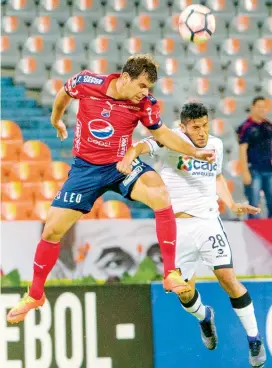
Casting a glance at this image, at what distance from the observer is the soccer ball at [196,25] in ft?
21.4

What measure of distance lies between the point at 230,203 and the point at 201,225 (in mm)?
233

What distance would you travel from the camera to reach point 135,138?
7.85 m

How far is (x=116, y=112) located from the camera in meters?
4.94

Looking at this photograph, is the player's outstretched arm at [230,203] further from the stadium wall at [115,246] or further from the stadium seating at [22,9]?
the stadium seating at [22,9]

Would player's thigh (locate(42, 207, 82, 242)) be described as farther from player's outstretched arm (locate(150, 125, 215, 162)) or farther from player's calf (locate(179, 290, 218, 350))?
player's calf (locate(179, 290, 218, 350))

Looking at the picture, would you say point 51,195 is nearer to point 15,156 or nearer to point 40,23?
point 15,156

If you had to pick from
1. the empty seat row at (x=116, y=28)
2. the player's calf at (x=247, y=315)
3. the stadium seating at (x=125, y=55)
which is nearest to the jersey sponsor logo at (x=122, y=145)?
the player's calf at (x=247, y=315)

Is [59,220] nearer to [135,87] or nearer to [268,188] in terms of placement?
[135,87]

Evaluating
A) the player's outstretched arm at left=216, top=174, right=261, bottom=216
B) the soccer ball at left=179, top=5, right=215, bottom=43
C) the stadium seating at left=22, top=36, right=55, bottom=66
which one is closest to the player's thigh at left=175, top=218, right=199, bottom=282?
the player's outstretched arm at left=216, top=174, right=261, bottom=216

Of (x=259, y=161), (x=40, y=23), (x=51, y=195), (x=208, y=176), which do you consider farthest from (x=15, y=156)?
(x=208, y=176)

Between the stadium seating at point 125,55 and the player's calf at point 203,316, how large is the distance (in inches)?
96.9

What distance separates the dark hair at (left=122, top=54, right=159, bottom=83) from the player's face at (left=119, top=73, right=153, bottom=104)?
22 millimetres

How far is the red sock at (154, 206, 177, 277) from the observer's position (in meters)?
4.96

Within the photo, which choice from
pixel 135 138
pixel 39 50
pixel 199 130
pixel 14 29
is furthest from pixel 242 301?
pixel 14 29
